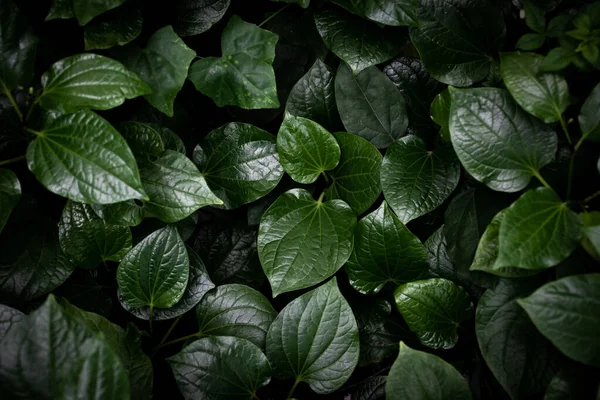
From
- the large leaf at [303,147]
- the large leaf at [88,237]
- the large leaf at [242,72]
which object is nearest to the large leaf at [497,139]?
the large leaf at [303,147]

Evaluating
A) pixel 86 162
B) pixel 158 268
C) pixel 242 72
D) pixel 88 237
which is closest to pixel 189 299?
pixel 158 268

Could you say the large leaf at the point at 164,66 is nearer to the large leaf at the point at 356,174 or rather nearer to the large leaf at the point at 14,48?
the large leaf at the point at 14,48

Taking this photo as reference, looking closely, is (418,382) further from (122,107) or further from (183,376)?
(122,107)

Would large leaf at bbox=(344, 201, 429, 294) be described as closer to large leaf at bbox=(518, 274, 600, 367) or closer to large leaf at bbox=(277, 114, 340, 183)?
large leaf at bbox=(277, 114, 340, 183)

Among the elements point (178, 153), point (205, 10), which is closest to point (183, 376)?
point (178, 153)

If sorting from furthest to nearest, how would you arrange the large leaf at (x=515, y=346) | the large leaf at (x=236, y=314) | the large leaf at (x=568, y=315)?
the large leaf at (x=236, y=314) → the large leaf at (x=515, y=346) → the large leaf at (x=568, y=315)

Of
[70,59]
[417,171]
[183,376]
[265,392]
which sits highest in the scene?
[70,59]
